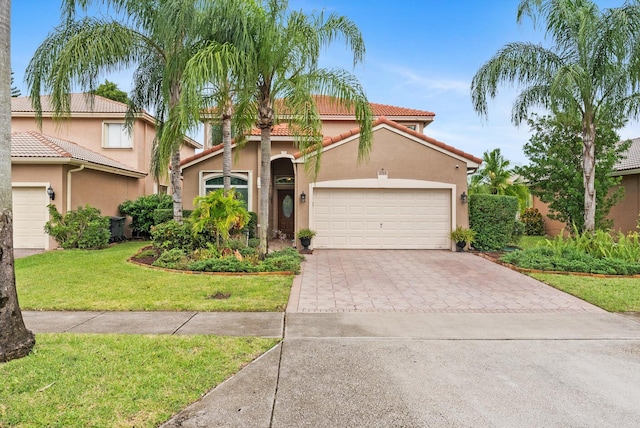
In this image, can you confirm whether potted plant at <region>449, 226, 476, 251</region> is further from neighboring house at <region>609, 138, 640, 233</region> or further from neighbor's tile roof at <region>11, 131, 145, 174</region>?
neighbor's tile roof at <region>11, 131, 145, 174</region>

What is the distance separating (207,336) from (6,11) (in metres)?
4.31

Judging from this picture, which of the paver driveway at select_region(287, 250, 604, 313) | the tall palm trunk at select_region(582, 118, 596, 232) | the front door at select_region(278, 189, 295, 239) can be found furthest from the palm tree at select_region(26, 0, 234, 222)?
the tall palm trunk at select_region(582, 118, 596, 232)

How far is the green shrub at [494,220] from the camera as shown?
43.1 feet

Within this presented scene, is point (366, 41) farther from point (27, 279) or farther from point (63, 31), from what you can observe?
point (27, 279)

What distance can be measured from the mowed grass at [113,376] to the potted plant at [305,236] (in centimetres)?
840

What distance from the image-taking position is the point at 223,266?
9.08 meters

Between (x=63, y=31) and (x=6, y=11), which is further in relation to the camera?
(x=63, y=31)

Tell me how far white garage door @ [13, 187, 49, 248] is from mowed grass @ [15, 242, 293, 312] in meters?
4.05

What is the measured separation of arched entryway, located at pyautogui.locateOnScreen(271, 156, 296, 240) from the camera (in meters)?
18.2

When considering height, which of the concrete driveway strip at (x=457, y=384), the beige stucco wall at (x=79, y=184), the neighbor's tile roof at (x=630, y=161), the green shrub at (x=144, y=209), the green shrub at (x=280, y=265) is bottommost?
the concrete driveway strip at (x=457, y=384)

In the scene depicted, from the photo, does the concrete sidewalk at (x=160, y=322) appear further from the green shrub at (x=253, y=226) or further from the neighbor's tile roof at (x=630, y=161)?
the neighbor's tile roof at (x=630, y=161)

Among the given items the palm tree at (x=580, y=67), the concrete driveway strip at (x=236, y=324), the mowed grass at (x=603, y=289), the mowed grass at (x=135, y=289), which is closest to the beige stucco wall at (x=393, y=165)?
the palm tree at (x=580, y=67)

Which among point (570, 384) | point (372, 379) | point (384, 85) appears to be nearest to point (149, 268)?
point (372, 379)

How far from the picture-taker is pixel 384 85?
50.1 ft
